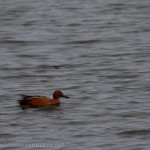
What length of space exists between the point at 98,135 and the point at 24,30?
10.5 m

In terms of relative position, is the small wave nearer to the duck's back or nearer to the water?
the water

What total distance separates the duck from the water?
0.32ft

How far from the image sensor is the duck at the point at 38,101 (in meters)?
15.4

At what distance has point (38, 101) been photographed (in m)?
15.5

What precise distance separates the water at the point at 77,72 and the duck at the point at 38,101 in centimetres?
10

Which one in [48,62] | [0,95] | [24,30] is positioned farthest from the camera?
[24,30]

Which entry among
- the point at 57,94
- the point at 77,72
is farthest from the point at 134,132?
the point at 77,72

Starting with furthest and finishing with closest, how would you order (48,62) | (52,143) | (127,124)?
1. (48,62)
2. (127,124)
3. (52,143)

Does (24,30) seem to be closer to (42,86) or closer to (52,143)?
(42,86)

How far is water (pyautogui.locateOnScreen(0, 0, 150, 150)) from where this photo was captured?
46.6ft

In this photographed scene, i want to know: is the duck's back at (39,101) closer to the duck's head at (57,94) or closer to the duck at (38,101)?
the duck at (38,101)

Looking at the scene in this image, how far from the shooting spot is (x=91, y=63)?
20.0 m

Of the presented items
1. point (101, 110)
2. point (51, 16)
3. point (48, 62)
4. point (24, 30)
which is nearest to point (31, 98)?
point (101, 110)

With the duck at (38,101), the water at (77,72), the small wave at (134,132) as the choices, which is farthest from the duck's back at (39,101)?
the small wave at (134,132)
